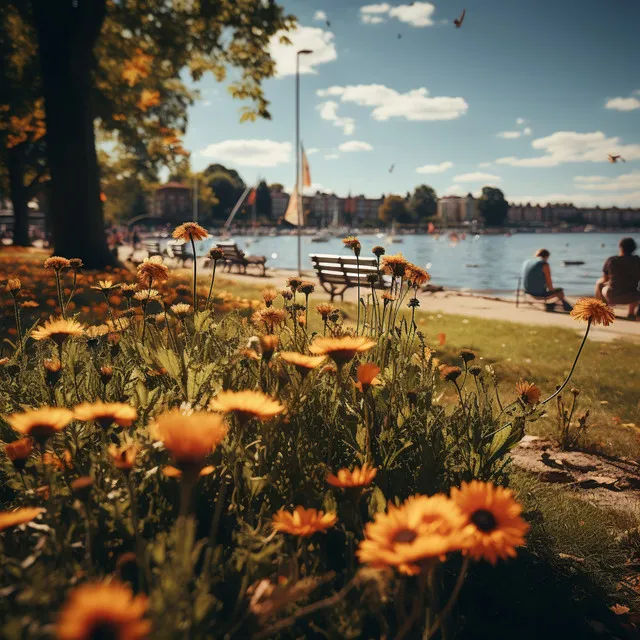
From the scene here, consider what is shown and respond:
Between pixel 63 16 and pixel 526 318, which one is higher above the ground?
pixel 63 16

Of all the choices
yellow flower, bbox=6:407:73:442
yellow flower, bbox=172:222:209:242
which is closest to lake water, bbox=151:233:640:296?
yellow flower, bbox=172:222:209:242

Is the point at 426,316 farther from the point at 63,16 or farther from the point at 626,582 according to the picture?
the point at 63,16

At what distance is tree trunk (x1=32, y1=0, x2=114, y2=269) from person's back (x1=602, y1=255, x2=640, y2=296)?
368 inches

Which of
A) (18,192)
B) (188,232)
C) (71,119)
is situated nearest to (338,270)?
(71,119)

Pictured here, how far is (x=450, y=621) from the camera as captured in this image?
123 cm

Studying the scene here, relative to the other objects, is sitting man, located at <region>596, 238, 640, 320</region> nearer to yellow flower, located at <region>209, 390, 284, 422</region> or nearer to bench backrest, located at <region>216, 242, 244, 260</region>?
yellow flower, located at <region>209, 390, 284, 422</region>

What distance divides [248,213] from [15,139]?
135 m

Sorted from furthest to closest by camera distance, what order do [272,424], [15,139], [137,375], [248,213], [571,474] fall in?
[248,213] → [15,139] → [571,474] → [137,375] → [272,424]

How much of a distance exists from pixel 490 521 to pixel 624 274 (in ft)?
31.1

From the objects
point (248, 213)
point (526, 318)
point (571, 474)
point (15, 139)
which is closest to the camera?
point (571, 474)

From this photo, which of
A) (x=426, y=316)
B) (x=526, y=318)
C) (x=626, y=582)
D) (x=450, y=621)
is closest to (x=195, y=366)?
(x=450, y=621)

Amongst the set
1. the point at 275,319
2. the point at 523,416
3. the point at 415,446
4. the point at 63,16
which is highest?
the point at 63,16

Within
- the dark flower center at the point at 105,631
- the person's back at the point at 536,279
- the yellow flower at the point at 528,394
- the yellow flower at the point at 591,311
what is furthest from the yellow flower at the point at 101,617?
the person's back at the point at 536,279

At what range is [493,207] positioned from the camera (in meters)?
156
